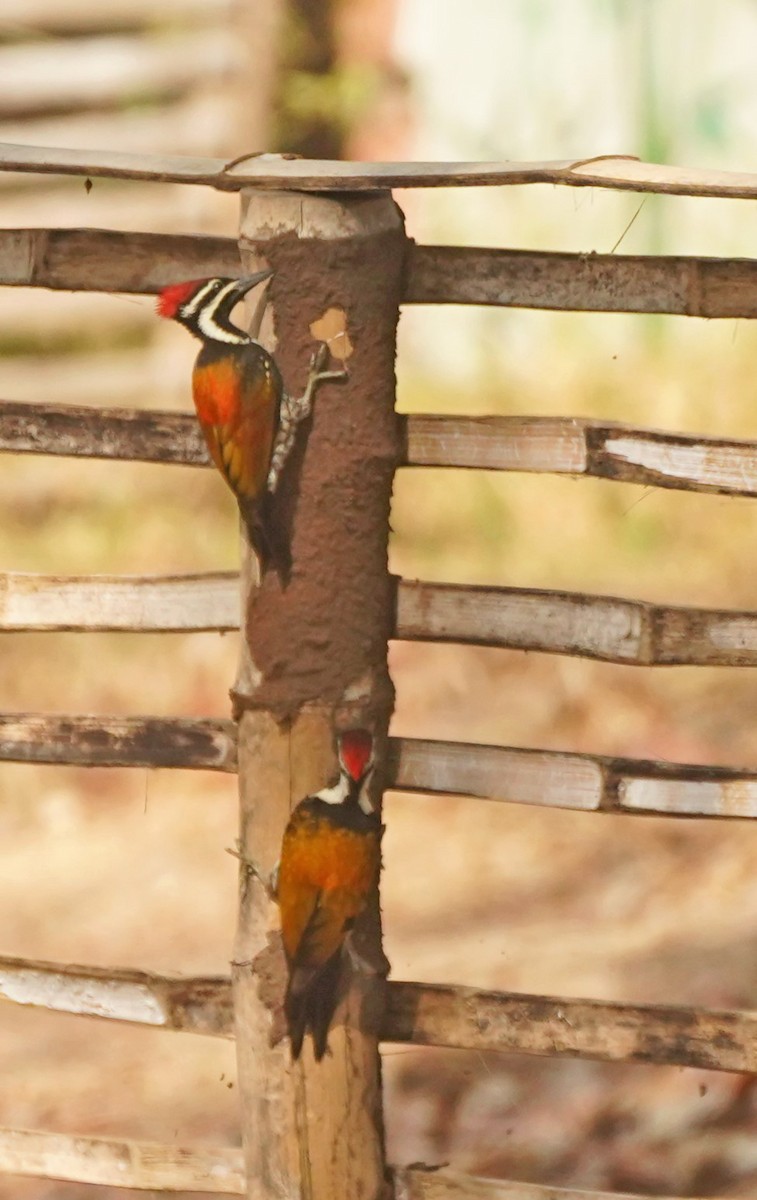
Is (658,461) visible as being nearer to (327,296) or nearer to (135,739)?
→ (327,296)

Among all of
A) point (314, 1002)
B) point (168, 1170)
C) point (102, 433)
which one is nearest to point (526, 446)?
point (102, 433)

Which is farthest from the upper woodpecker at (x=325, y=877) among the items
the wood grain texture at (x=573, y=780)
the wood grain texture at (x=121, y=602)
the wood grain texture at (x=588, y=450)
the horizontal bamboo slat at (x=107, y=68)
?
the horizontal bamboo slat at (x=107, y=68)

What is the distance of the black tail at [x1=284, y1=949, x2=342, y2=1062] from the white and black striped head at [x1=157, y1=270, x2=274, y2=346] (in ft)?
3.12

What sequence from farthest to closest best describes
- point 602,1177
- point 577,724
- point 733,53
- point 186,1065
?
point 733,53, point 577,724, point 186,1065, point 602,1177

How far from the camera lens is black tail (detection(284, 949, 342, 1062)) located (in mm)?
2539

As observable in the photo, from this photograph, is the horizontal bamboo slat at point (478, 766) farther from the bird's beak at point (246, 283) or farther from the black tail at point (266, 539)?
the bird's beak at point (246, 283)

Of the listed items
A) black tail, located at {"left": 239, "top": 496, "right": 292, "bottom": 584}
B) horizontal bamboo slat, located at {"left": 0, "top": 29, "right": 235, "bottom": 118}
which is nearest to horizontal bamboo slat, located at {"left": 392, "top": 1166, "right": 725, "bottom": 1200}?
black tail, located at {"left": 239, "top": 496, "right": 292, "bottom": 584}

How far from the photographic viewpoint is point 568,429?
98.8 inches

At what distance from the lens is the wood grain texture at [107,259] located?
253 cm

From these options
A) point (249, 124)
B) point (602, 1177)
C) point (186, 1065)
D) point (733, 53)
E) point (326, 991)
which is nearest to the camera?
point (326, 991)

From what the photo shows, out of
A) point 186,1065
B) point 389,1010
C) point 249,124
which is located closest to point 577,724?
point 186,1065

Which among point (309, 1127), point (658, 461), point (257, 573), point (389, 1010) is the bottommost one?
point (309, 1127)

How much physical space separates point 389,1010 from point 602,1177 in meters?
0.95

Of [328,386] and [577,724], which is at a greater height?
[328,386]
